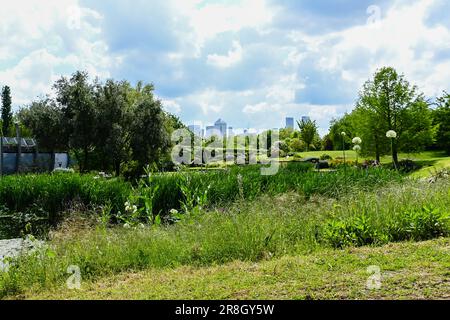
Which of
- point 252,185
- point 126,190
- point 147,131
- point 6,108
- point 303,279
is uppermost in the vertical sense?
point 6,108

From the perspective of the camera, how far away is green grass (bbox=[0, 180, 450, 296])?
492 cm

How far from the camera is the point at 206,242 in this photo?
527cm

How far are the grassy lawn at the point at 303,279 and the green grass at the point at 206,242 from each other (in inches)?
11.7

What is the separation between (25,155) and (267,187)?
23.2 m

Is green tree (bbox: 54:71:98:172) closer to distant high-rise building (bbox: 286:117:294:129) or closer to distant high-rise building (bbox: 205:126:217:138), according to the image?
distant high-rise building (bbox: 205:126:217:138)

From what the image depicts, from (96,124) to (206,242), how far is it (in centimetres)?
1821

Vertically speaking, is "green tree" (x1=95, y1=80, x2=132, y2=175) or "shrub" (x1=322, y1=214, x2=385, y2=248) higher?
"green tree" (x1=95, y1=80, x2=132, y2=175)

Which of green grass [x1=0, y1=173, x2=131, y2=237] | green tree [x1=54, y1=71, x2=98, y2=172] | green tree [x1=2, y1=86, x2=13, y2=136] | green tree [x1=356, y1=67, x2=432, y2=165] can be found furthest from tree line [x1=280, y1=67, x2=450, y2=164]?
green tree [x1=2, y1=86, x2=13, y2=136]

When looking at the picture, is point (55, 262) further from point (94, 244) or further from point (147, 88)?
point (147, 88)

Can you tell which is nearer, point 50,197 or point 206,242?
point 206,242

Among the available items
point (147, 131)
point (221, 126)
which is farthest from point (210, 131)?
point (147, 131)

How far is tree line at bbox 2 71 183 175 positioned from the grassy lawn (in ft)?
57.2

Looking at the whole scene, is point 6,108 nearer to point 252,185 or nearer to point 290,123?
point 290,123

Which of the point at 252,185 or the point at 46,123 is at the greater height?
the point at 46,123
